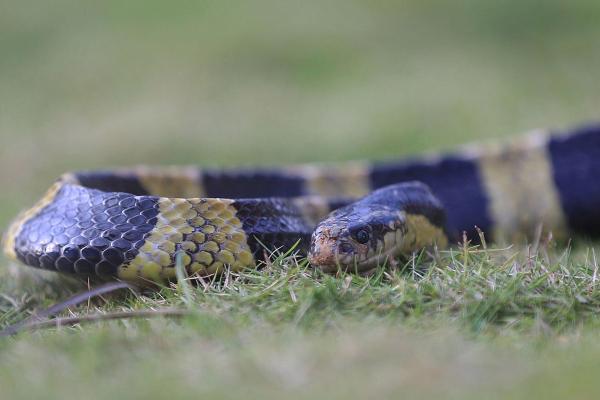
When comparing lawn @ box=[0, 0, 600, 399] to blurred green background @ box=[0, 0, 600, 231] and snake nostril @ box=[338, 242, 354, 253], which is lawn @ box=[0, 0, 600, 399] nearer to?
blurred green background @ box=[0, 0, 600, 231]

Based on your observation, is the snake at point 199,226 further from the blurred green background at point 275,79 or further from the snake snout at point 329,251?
the blurred green background at point 275,79

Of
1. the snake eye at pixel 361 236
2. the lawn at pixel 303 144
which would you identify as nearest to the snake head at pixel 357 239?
the snake eye at pixel 361 236

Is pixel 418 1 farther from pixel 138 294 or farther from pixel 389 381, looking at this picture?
pixel 389 381

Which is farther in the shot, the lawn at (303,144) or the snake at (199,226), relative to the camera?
the snake at (199,226)

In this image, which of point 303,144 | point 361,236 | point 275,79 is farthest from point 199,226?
point 275,79

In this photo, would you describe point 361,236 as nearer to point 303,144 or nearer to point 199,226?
point 199,226

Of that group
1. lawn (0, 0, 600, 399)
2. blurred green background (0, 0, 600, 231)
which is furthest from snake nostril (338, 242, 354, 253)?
blurred green background (0, 0, 600, 231)
